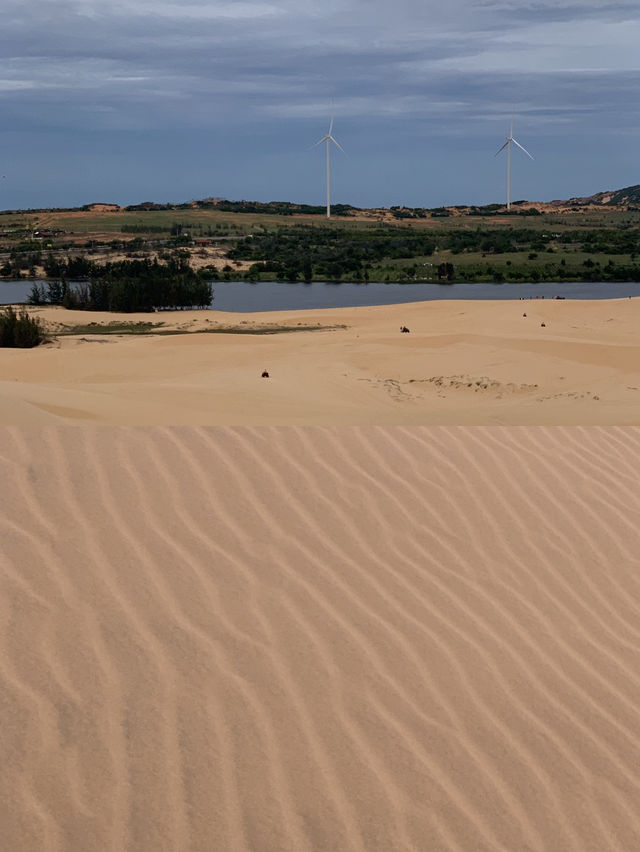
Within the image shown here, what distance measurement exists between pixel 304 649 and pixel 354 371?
10.3m

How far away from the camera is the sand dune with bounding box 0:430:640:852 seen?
128 inches

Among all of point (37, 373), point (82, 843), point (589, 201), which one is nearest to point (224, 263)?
point (37, 373)

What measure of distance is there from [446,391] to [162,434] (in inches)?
300

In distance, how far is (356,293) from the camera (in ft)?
107

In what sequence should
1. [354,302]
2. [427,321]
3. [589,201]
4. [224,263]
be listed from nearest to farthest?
1. [427,321]
2. [354,302]
3. [224,263]
4. [589,201]

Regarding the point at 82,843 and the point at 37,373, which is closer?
the point at 82,843

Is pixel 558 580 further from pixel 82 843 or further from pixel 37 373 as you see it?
pixel 37 373

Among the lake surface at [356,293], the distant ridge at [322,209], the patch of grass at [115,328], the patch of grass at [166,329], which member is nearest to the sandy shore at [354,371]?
the patch of grass at [166,329]

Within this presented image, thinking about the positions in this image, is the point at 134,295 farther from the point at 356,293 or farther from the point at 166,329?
the point at 356,293

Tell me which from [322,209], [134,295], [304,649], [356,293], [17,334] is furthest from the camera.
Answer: [322,209]

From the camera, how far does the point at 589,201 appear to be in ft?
413

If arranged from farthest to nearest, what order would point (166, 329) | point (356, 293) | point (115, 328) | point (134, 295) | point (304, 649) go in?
point (356, 293)
point (134, 295)
point (115, 328)
point (166, 329)
point (304, 649)

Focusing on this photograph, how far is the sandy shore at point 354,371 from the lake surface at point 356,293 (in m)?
5.46

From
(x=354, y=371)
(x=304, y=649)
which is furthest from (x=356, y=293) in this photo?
(x=304, y=649)
